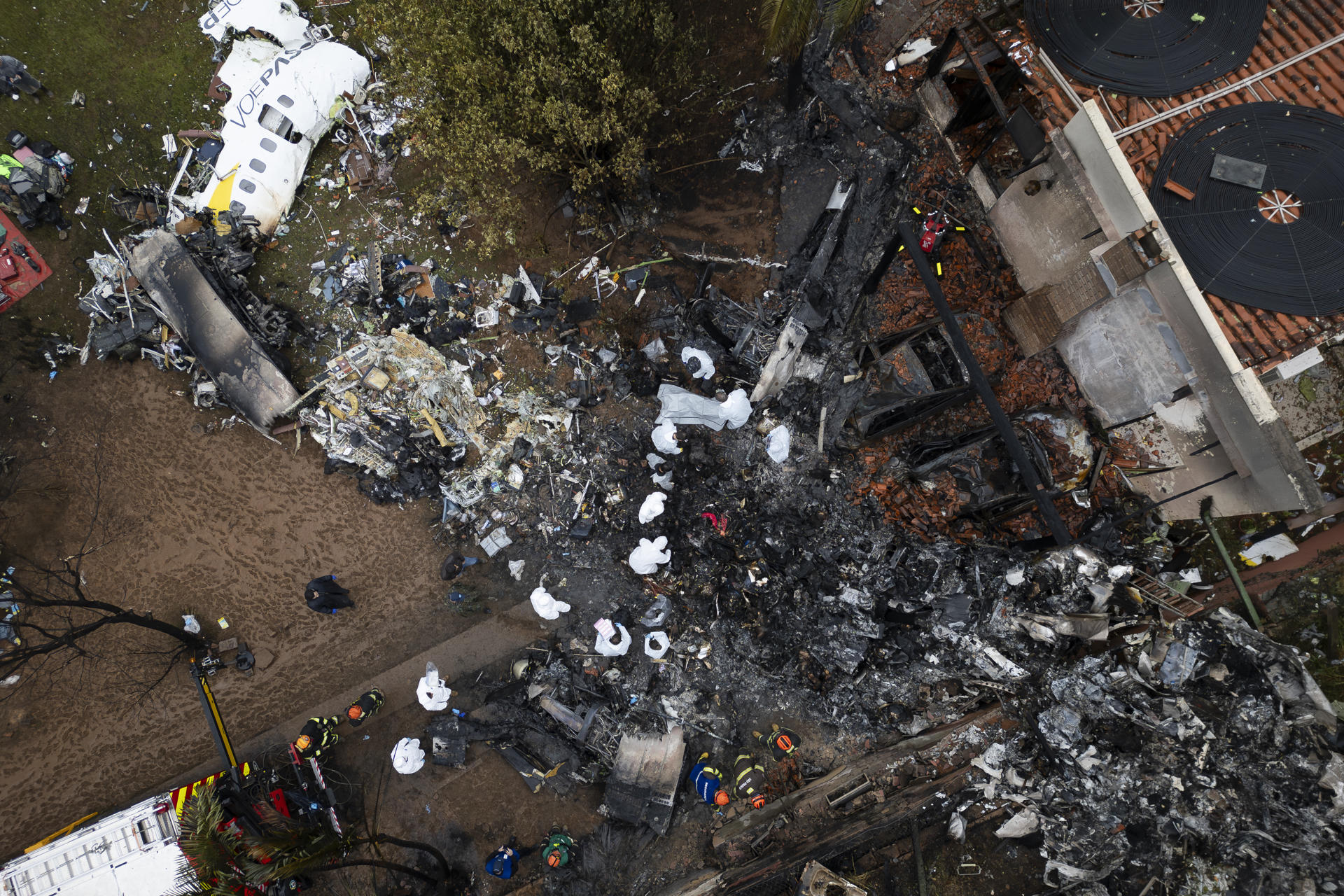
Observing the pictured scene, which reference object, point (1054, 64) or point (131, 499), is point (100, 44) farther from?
point (1054, 64)

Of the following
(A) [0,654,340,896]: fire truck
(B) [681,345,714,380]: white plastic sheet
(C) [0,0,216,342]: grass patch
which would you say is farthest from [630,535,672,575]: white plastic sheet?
(C) [0,0,216,342]: grass patch

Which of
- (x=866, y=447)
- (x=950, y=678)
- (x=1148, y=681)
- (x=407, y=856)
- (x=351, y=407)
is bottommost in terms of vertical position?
(x=1148, y=681)

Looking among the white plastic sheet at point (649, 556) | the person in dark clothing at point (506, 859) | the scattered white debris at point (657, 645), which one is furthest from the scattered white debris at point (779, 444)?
the person in dark clothing at point (506, 859)

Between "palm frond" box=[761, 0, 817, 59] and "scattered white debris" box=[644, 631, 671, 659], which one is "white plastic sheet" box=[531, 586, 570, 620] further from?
"palm frond" box=[761, 0, 817, 59]

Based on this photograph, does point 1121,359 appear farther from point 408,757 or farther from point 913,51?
point 408,757

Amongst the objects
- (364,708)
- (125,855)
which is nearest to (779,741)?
(364,708)

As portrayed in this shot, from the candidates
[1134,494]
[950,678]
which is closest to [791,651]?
[950,678]

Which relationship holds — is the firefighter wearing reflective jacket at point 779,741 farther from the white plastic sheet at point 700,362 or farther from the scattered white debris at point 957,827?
the white plastic sheet at point 700,362
